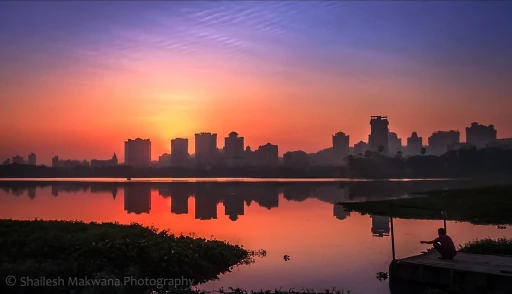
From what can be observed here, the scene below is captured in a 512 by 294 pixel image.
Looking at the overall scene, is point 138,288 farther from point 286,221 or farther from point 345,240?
point 286,221

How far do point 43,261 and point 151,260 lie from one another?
173 inches

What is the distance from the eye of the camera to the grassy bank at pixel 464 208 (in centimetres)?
4125

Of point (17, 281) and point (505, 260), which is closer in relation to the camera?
point (17, 281)

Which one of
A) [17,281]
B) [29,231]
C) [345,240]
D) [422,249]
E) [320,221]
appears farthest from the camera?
[320,221]

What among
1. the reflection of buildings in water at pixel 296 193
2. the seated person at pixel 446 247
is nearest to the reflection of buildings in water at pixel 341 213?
the reflection of buildings in water at pixel 296 193

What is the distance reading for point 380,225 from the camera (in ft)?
129

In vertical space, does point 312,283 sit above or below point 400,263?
below

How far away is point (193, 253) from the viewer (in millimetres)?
21828

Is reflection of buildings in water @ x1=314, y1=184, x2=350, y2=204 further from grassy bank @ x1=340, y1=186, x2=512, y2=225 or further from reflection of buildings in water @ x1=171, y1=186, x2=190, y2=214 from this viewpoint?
reflection of buildings in water @ x1=171, y1=186, x2=190, y2=214

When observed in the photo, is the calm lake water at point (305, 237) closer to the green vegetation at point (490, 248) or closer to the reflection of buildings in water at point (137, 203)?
the reflection of buildings in water at point (137, 203)

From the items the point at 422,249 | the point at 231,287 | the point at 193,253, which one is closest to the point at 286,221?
the point at 422,249

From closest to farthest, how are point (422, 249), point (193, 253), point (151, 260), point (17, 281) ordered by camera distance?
point (17, 281)
point (151, 260)
point (193, 253)
point (422, 249)

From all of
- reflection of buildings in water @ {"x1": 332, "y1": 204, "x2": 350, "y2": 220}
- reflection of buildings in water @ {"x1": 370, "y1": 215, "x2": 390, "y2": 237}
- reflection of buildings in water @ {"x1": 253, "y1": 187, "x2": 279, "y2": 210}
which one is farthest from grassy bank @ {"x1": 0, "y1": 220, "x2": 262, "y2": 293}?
reflection of buildings in water @ {"x1": 253, "y1": 187, "x2": 279, "y2": 210}

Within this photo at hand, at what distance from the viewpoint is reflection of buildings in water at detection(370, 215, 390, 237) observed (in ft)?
113
